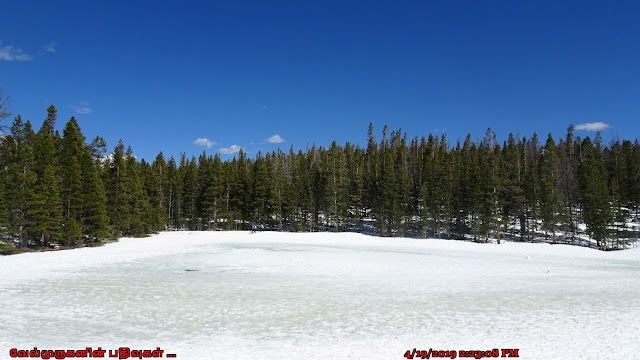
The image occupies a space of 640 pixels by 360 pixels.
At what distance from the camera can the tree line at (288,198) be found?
35.8 meters

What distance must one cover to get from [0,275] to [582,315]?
2712 cm

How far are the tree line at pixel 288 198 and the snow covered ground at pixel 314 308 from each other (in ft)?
33.9

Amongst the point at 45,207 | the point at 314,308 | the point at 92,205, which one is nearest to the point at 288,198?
the point at 92,205

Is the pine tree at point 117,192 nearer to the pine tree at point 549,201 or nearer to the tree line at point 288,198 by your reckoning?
the tree line at point 288,198

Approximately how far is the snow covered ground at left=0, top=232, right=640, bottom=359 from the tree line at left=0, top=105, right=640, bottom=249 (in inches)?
407

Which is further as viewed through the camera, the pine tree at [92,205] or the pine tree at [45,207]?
the pine tree at [92,205]

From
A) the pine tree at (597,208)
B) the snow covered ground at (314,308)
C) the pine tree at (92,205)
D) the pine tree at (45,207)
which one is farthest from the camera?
the pine tree at (597,208)

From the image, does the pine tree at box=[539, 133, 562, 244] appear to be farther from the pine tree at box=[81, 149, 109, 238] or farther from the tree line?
the pine tree at box=[81, 149, 109, 238]

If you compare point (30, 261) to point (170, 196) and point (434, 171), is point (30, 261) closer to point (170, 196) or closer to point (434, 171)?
point (170, 196)

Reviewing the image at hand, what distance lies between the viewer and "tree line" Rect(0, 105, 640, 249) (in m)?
35.8

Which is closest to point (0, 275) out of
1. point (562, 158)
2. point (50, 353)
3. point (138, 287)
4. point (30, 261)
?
point (30, 261)

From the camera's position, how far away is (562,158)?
10388 centimetres

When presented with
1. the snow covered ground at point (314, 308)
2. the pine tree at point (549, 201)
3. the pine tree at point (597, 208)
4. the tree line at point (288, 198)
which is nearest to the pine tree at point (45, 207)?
the tree line at point (288, 198)

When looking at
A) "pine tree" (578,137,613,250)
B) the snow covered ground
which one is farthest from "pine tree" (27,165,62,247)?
"pine tree" (578,137,613,250)
